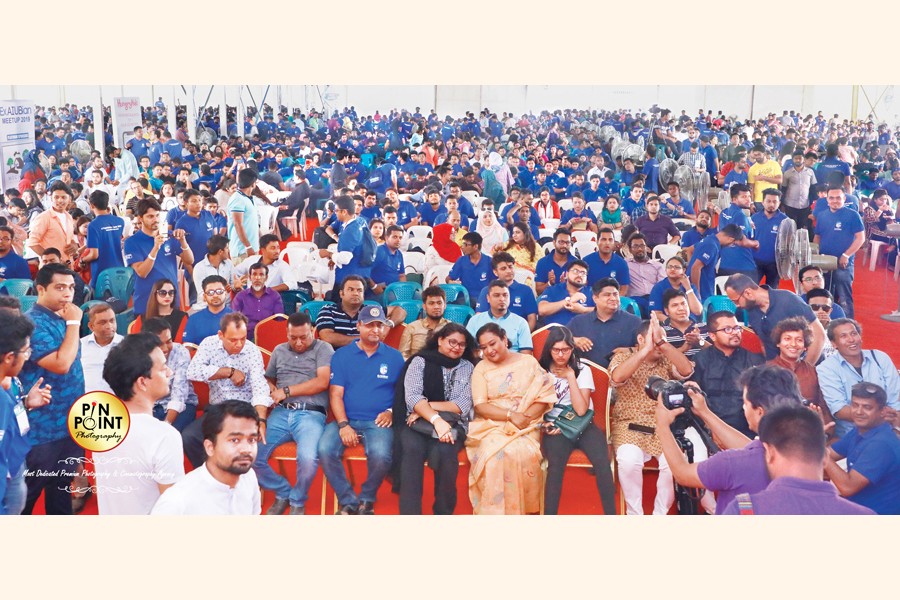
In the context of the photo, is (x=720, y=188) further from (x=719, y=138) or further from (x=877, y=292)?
(x=877, y=292)

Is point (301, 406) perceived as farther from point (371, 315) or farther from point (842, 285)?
point (842, 285)

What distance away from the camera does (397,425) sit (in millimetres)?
5406

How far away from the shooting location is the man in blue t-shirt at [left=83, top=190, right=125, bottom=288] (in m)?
5.38

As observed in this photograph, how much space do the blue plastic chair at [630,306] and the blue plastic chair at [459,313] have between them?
83 centimetres

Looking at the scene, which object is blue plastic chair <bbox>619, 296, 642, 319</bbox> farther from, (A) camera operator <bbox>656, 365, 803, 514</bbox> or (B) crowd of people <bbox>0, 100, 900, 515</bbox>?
(A) camera operator <bbox>656, 365, 803, 514</bbox>

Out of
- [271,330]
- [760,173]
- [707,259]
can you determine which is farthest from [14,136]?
[760,173]

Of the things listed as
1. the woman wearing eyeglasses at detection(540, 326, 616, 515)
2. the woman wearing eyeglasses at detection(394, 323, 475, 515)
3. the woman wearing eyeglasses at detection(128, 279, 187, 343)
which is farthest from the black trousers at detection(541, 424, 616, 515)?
the woman wearing eyeglasses at detection(128, 279, 187, 343)

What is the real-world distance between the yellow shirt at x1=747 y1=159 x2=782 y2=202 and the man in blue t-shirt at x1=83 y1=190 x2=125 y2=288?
355 centimetres

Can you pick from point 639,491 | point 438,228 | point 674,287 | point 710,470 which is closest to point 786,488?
point 710,470

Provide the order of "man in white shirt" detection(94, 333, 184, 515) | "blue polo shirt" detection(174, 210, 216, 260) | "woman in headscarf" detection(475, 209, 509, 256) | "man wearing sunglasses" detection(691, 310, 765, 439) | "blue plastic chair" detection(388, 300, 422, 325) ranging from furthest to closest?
"woman in headscarf" detection(475, 209, 509, 256) < "blue plastic chair" detection(388, 300, 422, 325) < "blue polo shirt" detection(174, 210, 216, 260) < "man wearing sunglasses" detection(691, 310, 765, 439) < "man in white shirt" detection(94, 333, 184, 515)

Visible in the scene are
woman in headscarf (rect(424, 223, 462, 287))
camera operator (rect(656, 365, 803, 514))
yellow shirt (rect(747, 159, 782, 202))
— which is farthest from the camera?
woman in headscarf (rect(424, 223, 462, 287))

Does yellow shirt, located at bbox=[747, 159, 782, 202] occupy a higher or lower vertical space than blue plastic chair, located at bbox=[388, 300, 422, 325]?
higher

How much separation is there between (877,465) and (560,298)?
1851 millimetres

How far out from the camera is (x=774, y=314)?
17.4ft
